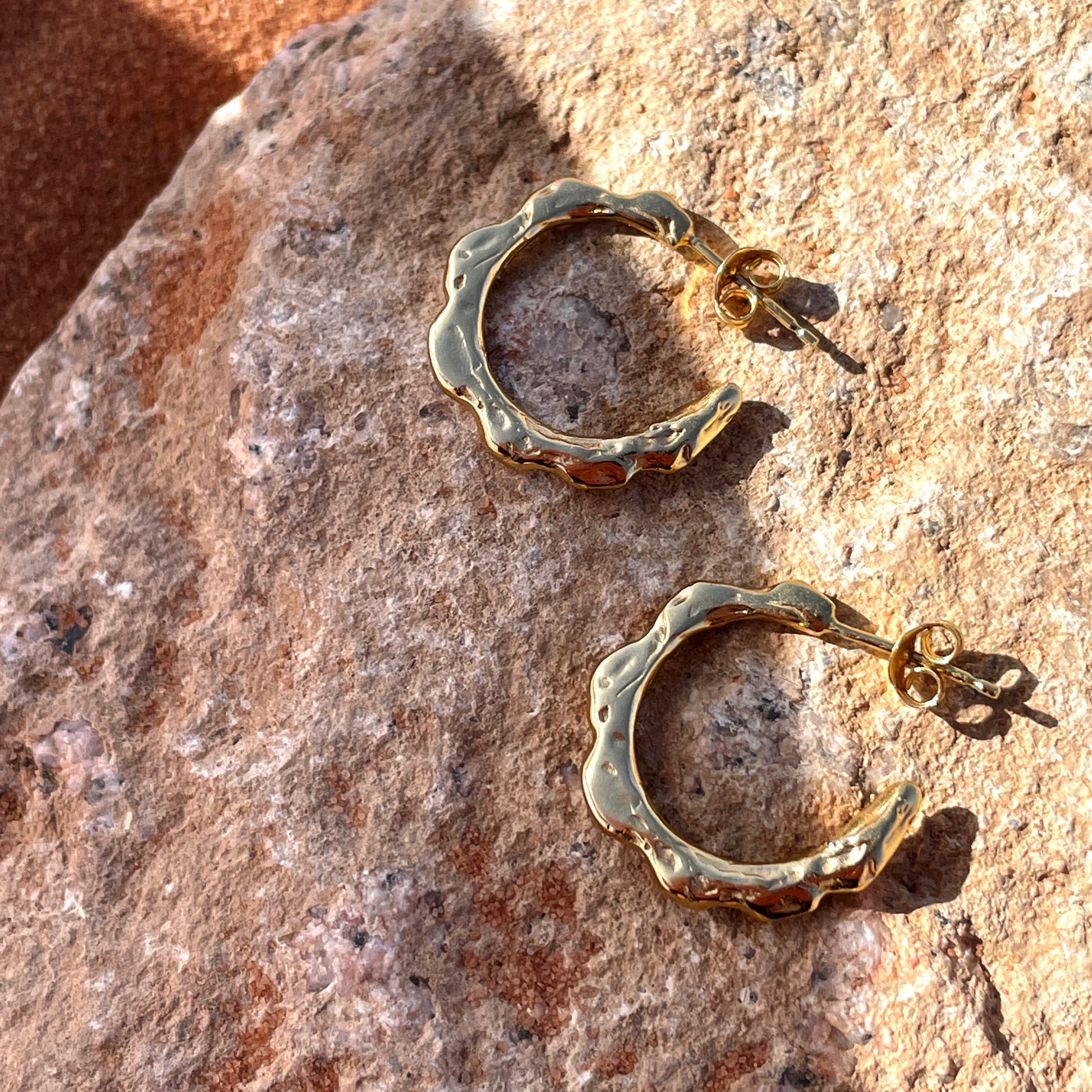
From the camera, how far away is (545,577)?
1.87m

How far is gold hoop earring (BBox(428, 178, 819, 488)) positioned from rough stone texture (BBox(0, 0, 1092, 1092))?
0.05 m

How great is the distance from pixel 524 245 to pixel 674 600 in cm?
67

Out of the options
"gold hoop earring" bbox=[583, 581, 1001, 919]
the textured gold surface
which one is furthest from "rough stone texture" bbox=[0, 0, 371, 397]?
"gold hoop earring" bbox=[583, 581, 1001, 919]

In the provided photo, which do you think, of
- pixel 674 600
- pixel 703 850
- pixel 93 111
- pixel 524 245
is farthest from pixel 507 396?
pixel 93 111

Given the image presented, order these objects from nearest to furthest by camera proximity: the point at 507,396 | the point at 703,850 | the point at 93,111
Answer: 1. the point at 703,850
2. the point at 507,396
3. the point at 93,111

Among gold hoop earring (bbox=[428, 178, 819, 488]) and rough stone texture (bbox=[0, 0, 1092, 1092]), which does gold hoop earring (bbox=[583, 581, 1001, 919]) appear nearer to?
rough stone texture (bbox=[0, 0, 1092, 1092])

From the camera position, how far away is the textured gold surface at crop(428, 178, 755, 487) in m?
1.88

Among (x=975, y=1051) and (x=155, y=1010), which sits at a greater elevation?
(x=155, y=1010)

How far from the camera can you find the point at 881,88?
203 cm

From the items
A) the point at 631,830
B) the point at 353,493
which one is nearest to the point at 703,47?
the point at 353,493

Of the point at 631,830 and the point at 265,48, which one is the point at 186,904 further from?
the point at 265,48

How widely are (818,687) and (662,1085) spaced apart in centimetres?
65

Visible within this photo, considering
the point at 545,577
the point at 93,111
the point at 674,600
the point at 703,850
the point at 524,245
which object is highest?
the point at 93,111

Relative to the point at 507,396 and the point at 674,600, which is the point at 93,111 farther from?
the point at 674,600
